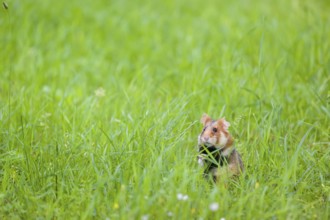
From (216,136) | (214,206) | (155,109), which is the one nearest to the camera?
(214,206)

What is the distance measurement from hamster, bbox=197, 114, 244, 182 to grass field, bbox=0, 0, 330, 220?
0.37ft

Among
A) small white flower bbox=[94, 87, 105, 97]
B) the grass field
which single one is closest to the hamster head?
the grass field

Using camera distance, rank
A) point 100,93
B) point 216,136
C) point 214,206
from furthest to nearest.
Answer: point 100,93 < point 216,136 < point 214,206

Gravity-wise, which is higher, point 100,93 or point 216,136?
point 216,136

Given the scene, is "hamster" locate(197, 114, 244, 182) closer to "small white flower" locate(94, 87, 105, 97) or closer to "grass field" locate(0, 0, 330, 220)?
"grass field" locate(0, 0, 330, 220)

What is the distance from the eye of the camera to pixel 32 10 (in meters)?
7.91

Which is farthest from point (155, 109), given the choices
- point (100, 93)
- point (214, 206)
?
point (214, 206)

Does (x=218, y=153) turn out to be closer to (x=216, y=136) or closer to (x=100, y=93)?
(x=216, y=136)

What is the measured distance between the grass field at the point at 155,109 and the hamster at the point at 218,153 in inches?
4.4

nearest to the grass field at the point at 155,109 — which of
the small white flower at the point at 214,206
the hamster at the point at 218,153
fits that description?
the small white flower at the point at 214,206

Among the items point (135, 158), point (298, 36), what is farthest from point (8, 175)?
point (298, 36)

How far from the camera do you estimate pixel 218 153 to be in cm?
372

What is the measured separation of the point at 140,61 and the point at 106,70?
1.76ft

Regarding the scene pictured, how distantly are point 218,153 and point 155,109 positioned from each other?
1154 millimetres
